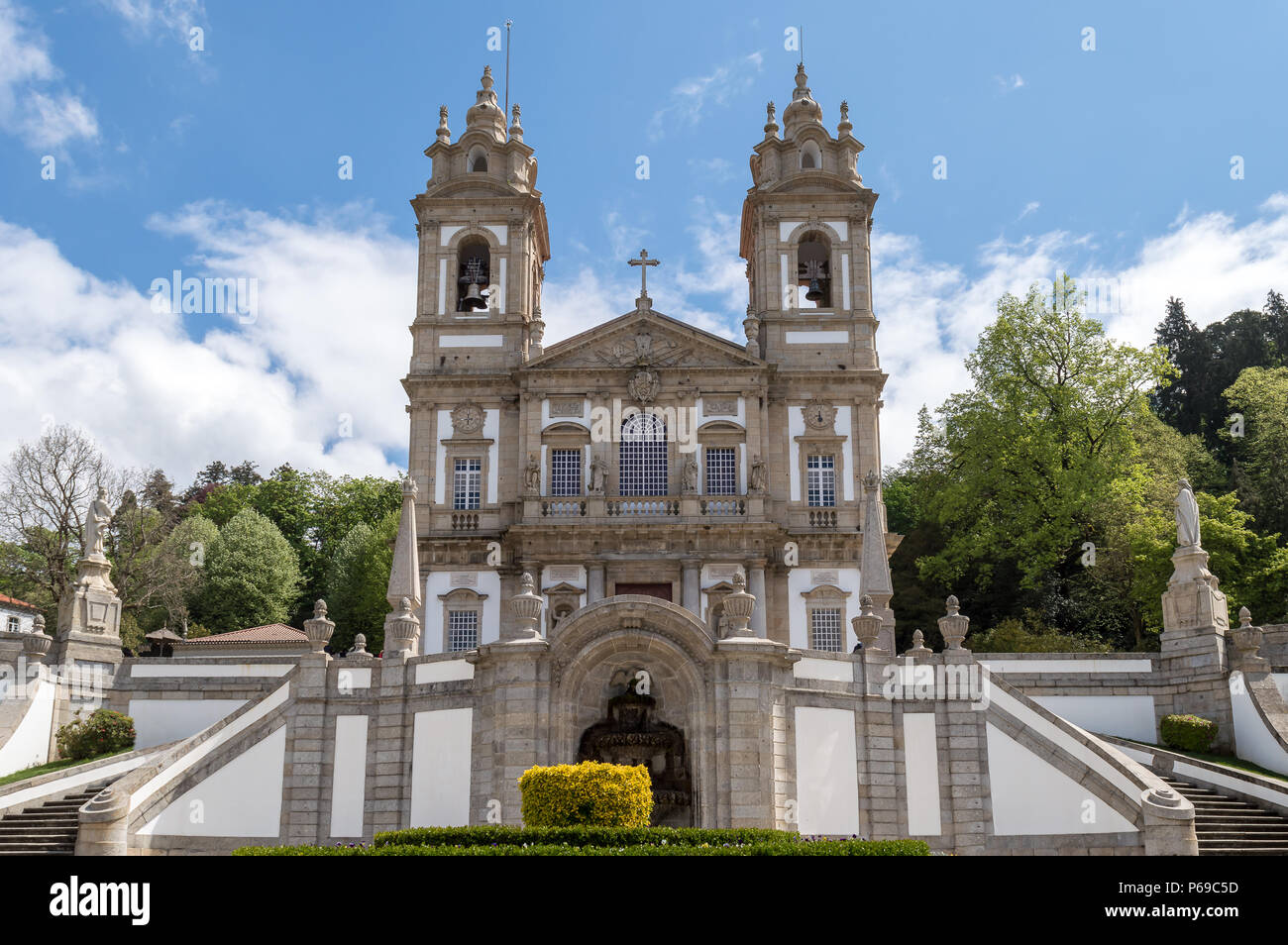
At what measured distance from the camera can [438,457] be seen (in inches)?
1462

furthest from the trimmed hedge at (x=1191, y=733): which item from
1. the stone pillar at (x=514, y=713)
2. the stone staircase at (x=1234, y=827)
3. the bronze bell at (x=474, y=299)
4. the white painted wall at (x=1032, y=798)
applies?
the bronze bell at (x=474, y=299)

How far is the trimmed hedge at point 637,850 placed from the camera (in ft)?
48.6

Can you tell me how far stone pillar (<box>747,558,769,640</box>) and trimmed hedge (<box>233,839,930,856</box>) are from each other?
60.4 feet

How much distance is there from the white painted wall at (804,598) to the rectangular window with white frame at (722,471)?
3.11 m

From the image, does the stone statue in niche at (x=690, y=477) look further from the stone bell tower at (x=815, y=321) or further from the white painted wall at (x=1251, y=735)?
the white painted wall at (x=1251, y=735)

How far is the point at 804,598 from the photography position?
35000 millimetres

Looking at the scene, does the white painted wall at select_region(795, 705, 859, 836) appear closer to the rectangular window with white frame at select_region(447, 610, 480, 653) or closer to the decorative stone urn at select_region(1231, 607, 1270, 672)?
the decorative stone urn at select_region(1231, 607, 1270, 672)

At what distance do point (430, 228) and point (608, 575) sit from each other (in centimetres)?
1335

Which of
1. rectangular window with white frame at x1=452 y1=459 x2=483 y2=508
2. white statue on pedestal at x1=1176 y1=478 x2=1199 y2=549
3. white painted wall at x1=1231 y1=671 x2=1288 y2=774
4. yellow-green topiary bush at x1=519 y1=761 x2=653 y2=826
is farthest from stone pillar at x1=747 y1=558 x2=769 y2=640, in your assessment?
yellow-green topiary bush at x1=519 y1=761 x2=653 y2=826

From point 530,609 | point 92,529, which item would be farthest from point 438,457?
point 530,609

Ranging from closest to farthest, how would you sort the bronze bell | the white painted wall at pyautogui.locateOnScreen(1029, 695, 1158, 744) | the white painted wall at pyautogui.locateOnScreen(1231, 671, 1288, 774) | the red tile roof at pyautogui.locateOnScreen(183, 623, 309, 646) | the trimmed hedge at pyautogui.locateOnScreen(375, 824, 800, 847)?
the trimmed hedge at pyautogui.locateOnScreen(375, 824, 800, 847) → the white painted wall at pyautogui.locateOnScreen(1231, 671, 1288, 774) → the white painted wall at pyautogui.locateOnScreen(1029, 695, 1158, 744) → the red tile roof at pyautogui.locateOnScreen(183, 623, 309, 646) → the bronze bell

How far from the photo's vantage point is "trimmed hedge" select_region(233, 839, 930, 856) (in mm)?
14805

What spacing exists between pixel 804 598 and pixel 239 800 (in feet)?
59.0
